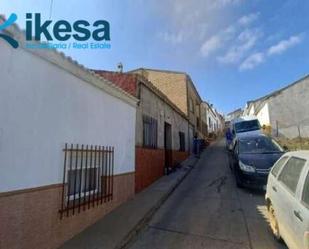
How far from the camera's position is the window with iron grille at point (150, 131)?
980cm

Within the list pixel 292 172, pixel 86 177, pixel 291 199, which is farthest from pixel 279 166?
pixel 86 177

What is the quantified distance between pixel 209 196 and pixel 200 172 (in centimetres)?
489

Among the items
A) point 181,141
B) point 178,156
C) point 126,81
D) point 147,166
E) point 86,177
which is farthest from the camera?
point 181,141

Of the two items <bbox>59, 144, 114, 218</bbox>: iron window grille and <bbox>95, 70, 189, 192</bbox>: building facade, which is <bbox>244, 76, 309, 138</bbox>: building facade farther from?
<bbox>59, 144, 114, 218</bbox>: iron window grille

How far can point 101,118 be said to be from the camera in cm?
635

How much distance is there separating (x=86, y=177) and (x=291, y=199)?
4.23 metres

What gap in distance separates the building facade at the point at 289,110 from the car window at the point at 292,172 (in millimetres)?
20643

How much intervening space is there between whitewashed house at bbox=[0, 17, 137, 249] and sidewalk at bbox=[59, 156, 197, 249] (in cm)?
22

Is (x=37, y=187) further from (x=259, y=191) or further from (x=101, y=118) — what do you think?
(x=259, y=191)

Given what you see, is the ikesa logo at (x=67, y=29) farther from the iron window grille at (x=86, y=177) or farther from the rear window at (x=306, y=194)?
the rear window at (x=306, y=194)

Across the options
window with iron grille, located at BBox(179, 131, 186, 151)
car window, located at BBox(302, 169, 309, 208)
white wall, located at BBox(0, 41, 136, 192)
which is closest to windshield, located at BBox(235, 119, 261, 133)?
window with iron grille, located at BBox(179, 131, 186, 151)

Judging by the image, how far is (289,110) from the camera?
80.2 ft

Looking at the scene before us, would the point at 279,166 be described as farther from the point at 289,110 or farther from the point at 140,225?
the point at 289,110

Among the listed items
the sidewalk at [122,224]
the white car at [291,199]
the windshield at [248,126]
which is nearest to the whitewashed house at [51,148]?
the sidewalk at [122,224]
